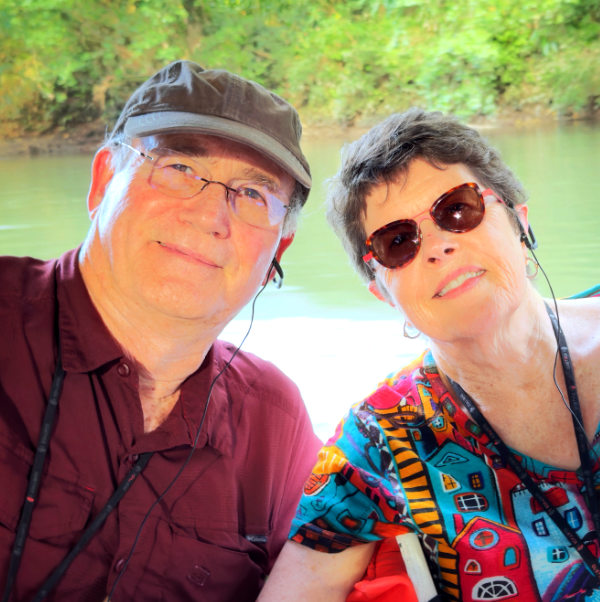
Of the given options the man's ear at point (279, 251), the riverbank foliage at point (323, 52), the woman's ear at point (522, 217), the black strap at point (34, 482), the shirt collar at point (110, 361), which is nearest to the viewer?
the black strap at point (34, 482)

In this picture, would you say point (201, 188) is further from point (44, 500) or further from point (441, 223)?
point (44, 500)

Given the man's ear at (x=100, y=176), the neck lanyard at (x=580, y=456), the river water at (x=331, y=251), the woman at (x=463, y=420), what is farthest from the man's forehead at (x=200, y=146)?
the river water at (x=331, y=251)

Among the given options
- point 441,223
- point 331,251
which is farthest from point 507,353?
point 331,251

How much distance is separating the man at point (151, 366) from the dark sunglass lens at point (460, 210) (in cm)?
32

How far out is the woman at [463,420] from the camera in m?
1.24

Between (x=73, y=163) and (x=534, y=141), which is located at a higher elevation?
(x=534, y=141)

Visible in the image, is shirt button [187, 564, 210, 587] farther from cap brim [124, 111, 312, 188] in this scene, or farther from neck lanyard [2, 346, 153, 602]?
cap brim [124, 111, 312, 188]

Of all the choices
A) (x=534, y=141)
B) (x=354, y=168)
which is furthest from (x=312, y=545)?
(x=534, y=141)

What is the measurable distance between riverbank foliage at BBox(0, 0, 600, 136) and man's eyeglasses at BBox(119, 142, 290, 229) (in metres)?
2.56

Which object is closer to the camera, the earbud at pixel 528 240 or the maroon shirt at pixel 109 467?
the maroon shirt at pixel 109 467

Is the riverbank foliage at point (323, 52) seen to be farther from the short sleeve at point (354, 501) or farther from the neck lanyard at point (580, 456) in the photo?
the short sleeve at point (354, 501)

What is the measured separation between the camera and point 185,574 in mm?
1361

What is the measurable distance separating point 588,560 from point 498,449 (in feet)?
0.80

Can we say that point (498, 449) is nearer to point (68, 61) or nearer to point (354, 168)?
point (354, 168)
